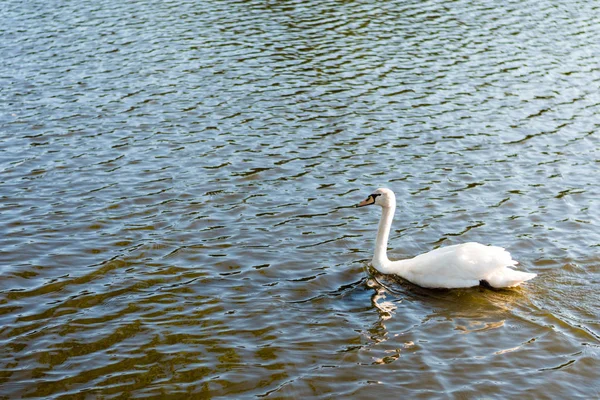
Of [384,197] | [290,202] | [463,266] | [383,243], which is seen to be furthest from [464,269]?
[290,202]

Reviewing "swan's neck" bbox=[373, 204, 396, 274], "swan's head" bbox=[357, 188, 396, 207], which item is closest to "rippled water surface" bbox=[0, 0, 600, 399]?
"swan's neck" bbox=[373, 204, 396, 274]

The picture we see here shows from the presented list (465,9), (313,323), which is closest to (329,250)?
(313,323)

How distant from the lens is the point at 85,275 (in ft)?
40.1

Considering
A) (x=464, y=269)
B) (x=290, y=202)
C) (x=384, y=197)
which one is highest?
(x=384, y=197)

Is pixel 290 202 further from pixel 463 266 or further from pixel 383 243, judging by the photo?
pixel 463 266

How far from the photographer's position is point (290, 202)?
1523 centimetres

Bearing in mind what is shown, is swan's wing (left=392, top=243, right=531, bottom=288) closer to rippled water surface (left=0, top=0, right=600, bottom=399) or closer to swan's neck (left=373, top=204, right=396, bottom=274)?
rippled water surface (left=0, top=0, right=600, bottom=399)

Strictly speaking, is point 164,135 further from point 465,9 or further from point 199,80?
point 465,9

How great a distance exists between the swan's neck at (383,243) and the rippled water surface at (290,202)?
223mm

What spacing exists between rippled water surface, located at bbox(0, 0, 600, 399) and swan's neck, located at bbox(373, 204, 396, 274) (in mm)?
223

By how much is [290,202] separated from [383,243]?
2957 mm

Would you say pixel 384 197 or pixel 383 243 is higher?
pixel 384 197

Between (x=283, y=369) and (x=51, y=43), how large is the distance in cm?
1884

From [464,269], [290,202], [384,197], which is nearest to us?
[464,269]
